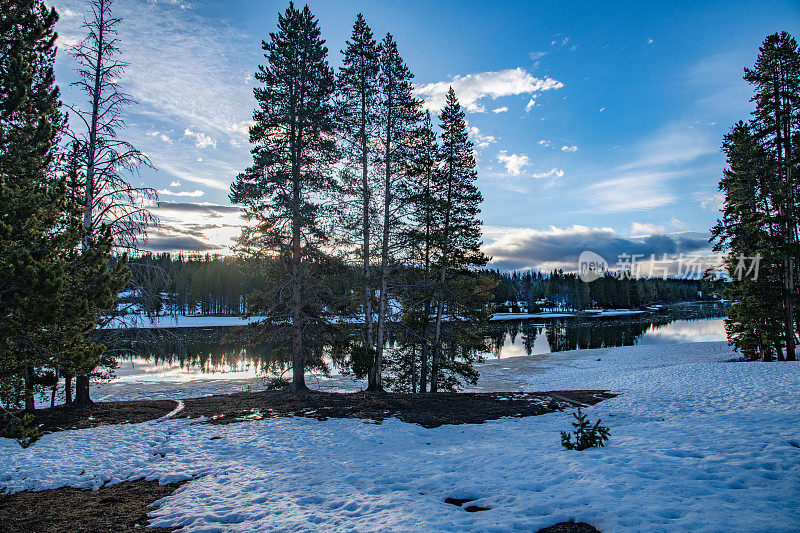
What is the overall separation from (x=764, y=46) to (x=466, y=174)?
16.9 m

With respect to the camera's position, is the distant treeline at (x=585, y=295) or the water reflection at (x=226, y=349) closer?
the water reflection at (x=226, y=349)

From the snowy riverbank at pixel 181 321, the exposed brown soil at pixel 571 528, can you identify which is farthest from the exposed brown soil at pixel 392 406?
the exposed brown soil at pixel 571 528

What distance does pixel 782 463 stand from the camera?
5.86m

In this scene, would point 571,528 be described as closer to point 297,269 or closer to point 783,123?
point 297,269

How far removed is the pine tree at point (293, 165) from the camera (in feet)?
47.2

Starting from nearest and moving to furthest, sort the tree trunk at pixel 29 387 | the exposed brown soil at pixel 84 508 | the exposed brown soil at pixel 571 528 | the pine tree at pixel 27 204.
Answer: the exposed brown soil at pixel 571 528 → the exposed brown soil at pixel 84 508 → the pine tree at pixel 27 204 → the tree trunk at pixel 29 387

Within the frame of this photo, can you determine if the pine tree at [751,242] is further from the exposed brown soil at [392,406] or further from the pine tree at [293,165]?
the pine tree at [293,165]

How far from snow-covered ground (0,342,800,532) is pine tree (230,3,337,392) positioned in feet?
19.5

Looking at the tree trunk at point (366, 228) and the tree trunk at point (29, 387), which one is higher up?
the tree trunk at point (366, 228)

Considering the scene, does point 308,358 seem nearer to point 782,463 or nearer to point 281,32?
point 281,32

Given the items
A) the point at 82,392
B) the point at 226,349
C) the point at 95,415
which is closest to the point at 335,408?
the point at 95,415

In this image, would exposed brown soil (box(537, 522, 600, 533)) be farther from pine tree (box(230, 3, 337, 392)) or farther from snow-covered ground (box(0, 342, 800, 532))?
pine tree (box(230, 3, 337, 392))

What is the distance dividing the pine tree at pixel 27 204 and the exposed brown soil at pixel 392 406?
529 centimetres

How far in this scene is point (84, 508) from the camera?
6.02m
